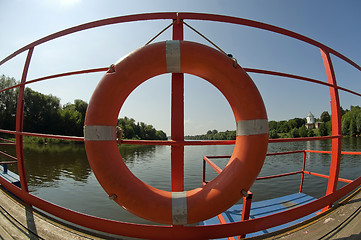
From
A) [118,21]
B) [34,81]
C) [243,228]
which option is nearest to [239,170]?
[243,228]

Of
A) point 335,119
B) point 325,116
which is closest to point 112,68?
point 335,119

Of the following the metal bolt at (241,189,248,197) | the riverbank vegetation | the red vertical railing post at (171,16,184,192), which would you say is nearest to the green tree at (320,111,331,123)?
the riverbank vegetation

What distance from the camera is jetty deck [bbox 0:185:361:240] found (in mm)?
980

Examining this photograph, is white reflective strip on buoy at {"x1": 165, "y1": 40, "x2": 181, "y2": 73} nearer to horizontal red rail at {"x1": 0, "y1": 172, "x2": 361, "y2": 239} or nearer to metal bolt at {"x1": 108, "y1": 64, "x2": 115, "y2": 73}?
metal bolt at {"x1": 108, "y1": 64, "x2": 115, "y2": 73}

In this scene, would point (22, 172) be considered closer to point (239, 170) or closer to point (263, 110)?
point (239, 170)

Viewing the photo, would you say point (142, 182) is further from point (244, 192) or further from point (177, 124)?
point (244, 192)

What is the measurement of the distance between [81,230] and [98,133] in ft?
2.05

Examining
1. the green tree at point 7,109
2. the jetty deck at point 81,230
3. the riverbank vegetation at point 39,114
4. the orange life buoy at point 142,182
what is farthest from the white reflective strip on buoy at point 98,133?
the green tree at point 7,109

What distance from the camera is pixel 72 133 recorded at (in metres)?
25.7

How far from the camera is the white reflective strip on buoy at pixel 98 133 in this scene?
3.20 ft

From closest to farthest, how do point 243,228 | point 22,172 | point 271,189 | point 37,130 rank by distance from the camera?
point 243,228
point 22,172
point 271,189
point 37,130

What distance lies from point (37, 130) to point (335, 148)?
31.5 meters

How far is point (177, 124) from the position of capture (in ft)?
3.50

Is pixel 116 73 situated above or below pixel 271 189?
above
